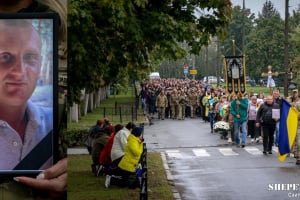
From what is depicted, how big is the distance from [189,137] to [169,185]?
4.99 ft

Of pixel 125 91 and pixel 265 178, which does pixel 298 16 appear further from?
pixel 125 91

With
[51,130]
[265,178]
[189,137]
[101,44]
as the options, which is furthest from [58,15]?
[189,137]

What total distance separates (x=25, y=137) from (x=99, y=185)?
13.8ft

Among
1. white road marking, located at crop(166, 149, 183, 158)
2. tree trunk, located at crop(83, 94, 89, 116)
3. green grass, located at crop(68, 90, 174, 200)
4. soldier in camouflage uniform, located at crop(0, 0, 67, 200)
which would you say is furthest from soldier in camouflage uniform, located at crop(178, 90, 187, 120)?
soldier in camouflage uniform, located at crop(0, 0, 67, 200)

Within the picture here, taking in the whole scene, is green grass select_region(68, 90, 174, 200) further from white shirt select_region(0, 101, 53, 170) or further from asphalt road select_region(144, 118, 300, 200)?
white shirt select_region(0, 101, 53, 170)

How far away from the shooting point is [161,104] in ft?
35.2

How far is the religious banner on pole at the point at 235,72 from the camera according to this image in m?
6.55

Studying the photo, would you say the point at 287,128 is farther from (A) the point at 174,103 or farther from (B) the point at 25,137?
(A) the point at 174,103

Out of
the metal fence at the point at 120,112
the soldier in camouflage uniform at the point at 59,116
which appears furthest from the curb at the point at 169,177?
the soldier in camouflage uniform at the point at 59,116

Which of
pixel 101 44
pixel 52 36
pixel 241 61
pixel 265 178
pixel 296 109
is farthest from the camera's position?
pixel 101 44

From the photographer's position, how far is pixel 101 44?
384 inches

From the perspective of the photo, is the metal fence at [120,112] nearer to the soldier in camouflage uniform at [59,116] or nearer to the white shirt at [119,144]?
the white shirt at [119,144]

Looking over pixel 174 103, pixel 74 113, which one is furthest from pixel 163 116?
pixel 74 113

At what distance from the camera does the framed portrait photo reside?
229 inches
